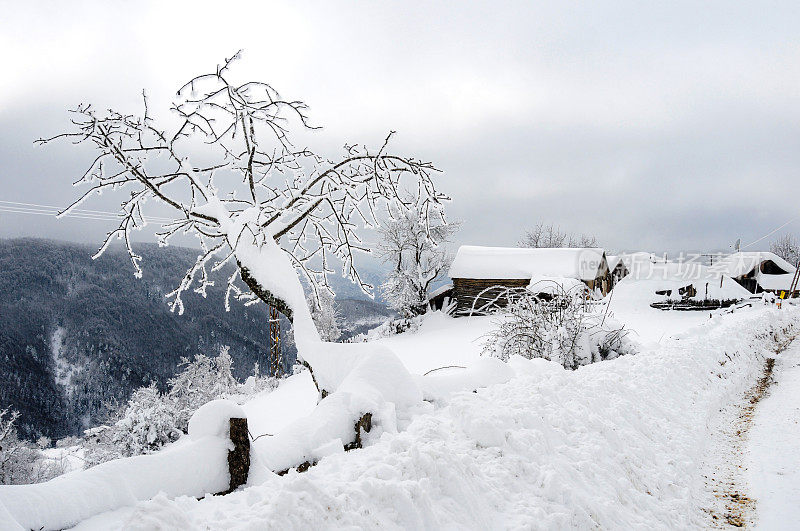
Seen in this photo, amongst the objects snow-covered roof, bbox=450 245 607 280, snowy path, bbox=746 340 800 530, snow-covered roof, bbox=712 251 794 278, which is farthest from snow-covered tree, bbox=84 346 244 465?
snow-covered roof, bbox=712 251 794 278

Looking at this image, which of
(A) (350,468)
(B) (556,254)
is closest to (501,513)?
(A) (350,468)

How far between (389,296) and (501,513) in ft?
102

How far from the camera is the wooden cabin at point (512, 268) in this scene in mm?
33781

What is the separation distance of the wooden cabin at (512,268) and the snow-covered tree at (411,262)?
2107mm

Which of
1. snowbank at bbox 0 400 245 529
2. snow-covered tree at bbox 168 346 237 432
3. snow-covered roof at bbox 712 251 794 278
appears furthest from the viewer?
snow-covered roof at bbox 712 251 794 278

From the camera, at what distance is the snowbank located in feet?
5.80

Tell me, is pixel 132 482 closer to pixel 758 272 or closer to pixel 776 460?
pixel 776 460

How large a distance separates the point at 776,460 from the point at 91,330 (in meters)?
108

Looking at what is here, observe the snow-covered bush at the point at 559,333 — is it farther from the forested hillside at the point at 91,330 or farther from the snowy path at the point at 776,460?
the forested hillside at the point at 91,330

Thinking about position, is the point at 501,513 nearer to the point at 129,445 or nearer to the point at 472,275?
the point at 129,445

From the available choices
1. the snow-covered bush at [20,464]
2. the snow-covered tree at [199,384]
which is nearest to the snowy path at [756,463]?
the snow-covered tree at [199,384]

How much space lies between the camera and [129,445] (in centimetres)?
1485

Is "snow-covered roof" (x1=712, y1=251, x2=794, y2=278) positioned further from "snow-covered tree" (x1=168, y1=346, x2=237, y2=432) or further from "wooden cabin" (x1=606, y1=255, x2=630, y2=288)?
"snow-covered tree" (x1=168, y1=346, x2=237, y2=432)

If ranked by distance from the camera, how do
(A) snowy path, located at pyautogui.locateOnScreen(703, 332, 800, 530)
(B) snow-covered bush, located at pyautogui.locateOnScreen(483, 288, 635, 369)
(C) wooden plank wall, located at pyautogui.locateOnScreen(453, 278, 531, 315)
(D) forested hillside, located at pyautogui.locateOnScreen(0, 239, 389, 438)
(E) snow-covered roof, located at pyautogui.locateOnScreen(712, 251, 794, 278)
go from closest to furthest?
1. (A) snowy path, located at pyautogui.locateOnScreen(703, 332, 800, 530)
2. (B) snow-covered bush, located at pyautogui.locateOnScreen(483, 288, 635, 369)
3. (C) wooden plank wall, located at pyautogui.locateOnScreen(453, 278, 531, 315)
4. (E) snow-covered roof, located at pyautogui.locateOnScreen(712, 251, 794, 278)
5. (D) forested hillside, located at pyautogui.locateOnScreen(0, 239, 389, 438)
